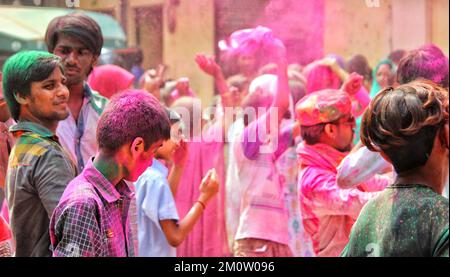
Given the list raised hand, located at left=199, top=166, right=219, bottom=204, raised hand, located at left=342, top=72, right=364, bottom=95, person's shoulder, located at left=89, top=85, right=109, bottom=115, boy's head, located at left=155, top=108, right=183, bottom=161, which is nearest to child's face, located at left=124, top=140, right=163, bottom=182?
person's shoulder, located at left=89, top=85, right=109, bottom=115

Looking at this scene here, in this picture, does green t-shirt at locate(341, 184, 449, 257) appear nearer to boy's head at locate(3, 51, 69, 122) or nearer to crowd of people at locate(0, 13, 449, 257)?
crowd of people at locate(0, 13, 449, 257)

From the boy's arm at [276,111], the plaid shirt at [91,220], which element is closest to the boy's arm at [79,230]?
the plaid shirt at [91,220]

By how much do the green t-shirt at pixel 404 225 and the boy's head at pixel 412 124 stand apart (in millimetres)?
88

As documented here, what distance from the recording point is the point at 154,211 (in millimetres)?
4004

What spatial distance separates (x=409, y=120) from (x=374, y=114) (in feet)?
0.29

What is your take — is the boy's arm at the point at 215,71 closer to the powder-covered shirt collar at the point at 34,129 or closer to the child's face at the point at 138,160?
the powder-covered shirt collar at the point at 34,129

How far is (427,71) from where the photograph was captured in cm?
378

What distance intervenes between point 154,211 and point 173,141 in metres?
0.25

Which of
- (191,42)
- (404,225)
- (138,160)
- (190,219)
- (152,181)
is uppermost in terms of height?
(191,42)

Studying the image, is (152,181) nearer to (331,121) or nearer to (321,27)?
(331,121)

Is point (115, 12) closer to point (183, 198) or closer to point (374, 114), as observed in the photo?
point (183, 198)

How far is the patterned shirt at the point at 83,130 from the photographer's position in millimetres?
3719

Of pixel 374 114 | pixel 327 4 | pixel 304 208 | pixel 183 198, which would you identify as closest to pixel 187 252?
pixel 183 198

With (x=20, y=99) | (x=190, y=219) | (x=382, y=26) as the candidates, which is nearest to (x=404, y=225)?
(x=20, y=99)
